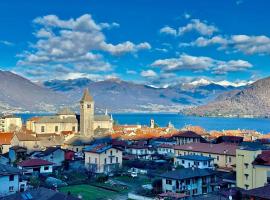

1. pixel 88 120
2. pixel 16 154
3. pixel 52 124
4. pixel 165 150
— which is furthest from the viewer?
pixel 52 124

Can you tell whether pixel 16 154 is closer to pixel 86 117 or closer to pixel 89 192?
pixel 89 192

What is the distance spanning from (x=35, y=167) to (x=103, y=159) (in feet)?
33.7

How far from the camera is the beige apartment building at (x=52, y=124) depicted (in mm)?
105562

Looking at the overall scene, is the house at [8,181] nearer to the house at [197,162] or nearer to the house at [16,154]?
the house at [197,162]

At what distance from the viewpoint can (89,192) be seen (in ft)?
149

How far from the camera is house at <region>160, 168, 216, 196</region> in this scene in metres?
43.8

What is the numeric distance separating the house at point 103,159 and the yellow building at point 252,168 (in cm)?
2096

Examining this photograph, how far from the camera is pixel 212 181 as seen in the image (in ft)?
155

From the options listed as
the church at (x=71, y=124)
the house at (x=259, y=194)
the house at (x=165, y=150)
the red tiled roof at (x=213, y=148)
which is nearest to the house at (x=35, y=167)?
the red tiled roof at (x=213, y=148)

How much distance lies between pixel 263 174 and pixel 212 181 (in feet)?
24.5

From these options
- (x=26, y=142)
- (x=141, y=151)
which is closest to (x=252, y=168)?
(x=141, y=151)

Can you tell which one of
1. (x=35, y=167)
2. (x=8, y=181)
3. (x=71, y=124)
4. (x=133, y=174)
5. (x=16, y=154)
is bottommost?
(x=133, y=174)

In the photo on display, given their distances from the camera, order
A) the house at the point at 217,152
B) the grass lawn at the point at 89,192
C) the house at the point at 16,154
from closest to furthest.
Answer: the grass lawn at the point at 89,192, the house at the point at 217,152, the house at the point at 16,154

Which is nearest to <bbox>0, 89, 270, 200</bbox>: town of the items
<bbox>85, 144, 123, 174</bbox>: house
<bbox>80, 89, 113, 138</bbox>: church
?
<bbox>85, 144, 123, 174</bbox>: house
